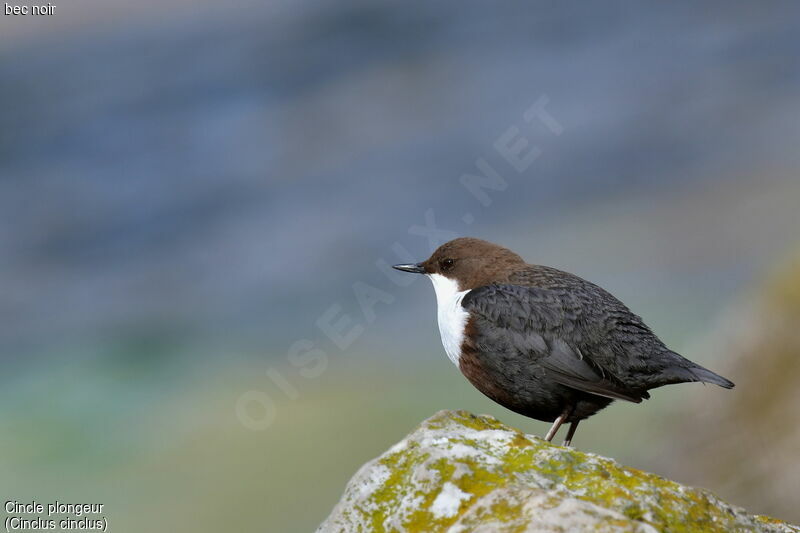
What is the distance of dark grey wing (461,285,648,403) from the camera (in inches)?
216

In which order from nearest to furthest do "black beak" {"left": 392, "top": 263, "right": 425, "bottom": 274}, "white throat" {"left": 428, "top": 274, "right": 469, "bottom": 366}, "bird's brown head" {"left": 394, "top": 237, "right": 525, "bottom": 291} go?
"white throat" {"left": 428, "top": 274, "right": 469, "bottom": 366}
"bird's brown head" {"left": 394, "top": 237, "right": 525, "bottom": 291}
"black beak" {"left": 392, "top": 263, "right": 425, "bottom": 274}

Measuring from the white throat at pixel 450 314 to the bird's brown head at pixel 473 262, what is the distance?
60 millimetres

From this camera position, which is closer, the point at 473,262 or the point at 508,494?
the point at 508,494

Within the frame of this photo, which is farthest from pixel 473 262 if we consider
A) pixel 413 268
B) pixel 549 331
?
pixel 549 331

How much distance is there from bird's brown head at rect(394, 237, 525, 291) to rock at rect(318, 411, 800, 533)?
95.1 inches

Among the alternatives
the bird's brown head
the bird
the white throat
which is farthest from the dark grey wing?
the bird's brown head

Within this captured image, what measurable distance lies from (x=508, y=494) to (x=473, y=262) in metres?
3.23

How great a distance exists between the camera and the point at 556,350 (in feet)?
18.4

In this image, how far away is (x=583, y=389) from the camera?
5402mm

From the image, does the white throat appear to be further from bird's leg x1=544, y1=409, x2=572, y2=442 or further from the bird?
bird's leg x1=544, y1=409, x2=572, y2=442

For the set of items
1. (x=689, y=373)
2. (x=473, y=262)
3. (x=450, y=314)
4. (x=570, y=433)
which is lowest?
(x=570, y=433)

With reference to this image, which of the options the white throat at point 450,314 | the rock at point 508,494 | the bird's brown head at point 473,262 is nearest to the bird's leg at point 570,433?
the white throat at point 450,314

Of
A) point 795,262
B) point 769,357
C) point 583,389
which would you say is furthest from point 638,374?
point 795,262

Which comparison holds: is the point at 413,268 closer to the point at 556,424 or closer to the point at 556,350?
the point at 556,350
